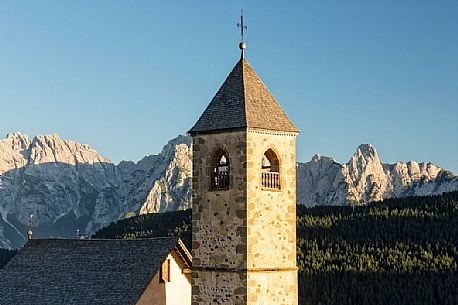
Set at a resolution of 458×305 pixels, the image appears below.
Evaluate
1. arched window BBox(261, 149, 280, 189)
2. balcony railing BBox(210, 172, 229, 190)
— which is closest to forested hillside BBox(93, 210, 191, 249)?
balcony railing BBox(210, 172, 229, 190)

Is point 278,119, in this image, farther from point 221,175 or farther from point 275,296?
point 275,296

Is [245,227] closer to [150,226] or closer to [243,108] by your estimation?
[243,108]

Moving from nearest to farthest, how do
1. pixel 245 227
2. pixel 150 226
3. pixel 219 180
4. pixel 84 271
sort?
1. pixel 245 227
2. pixel 219 180
3. pixel 84 271
4. pixel 150 226

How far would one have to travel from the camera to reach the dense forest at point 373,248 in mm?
107312

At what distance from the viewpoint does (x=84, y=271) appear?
38.8 meters

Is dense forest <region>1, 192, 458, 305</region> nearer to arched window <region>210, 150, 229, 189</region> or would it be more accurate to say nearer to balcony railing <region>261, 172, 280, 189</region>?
balcony railing <region>261, 172, 280, 189</region>

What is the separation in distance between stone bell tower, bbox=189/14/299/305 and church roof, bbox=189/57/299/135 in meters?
0.04

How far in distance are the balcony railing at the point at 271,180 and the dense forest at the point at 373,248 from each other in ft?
235

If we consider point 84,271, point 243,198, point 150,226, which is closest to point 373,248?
point 150,226

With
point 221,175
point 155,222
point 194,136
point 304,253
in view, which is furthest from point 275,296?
point 155,222

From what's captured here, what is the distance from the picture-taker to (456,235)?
127938 millimetres

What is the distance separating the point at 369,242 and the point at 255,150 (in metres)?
98.4

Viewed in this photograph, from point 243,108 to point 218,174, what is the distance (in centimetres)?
→ 300

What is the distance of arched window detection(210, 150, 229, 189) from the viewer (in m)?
33.0
